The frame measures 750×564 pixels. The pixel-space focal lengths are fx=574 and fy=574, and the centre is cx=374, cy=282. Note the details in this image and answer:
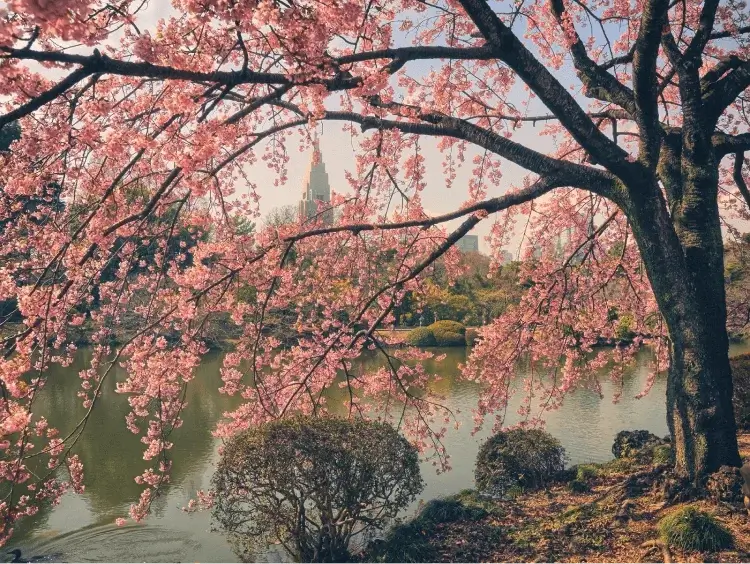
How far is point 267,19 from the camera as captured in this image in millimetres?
3008

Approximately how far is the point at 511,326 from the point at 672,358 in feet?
7.83

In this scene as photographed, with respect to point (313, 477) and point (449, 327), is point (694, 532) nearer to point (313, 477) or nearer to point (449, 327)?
point (313, 477)

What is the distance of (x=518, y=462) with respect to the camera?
6.71 metres

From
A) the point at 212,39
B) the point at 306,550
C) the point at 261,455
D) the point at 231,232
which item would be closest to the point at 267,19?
the point at 212,39

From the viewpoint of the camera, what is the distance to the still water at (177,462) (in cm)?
616

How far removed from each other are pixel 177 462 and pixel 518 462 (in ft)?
17.5

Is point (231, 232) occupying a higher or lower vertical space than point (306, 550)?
higher

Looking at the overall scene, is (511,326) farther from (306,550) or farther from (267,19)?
(267,19)

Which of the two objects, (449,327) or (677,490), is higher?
(449,327)

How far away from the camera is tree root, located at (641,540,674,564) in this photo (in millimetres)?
4016

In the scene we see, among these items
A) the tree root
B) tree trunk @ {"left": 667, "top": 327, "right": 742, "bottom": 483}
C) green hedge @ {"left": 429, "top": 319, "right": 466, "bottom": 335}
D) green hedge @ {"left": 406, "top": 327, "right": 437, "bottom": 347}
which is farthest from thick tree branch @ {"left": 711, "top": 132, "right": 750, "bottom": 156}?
green hedge @ {"left": 429, "top": 319, "right": 466, "bottom": 335}

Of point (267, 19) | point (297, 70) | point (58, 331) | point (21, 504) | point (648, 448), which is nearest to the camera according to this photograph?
point (267, 19)

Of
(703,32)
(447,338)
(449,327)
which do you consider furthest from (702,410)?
(449,327)

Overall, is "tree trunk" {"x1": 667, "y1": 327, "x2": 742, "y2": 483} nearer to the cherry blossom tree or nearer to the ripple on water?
the cherry blossom tree
